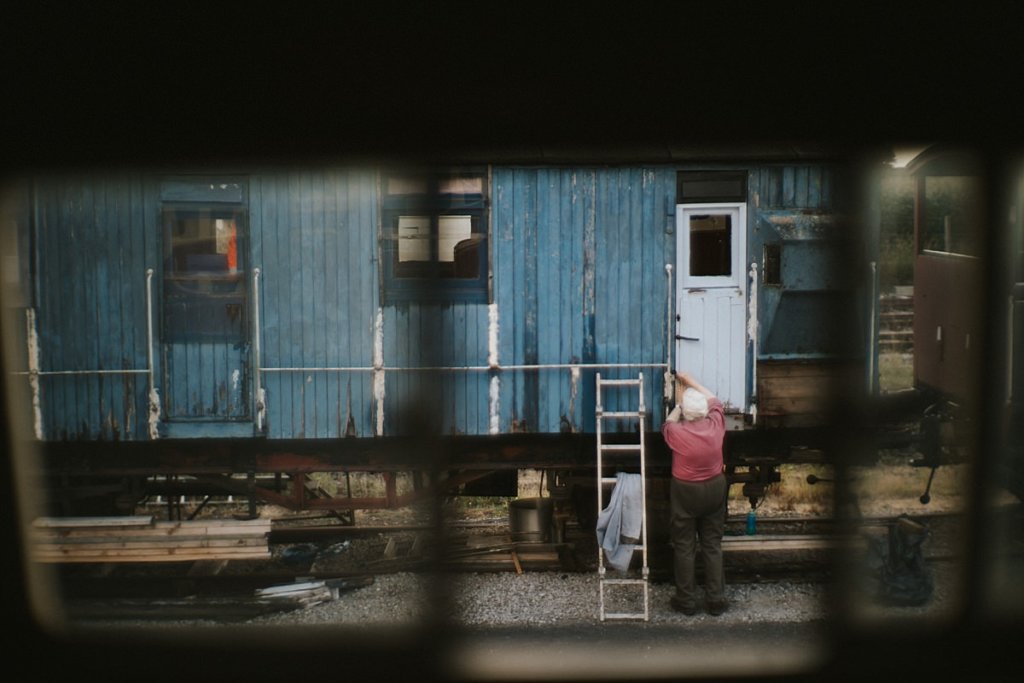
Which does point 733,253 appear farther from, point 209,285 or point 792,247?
point 209,285

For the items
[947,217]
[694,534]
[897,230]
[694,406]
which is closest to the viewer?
[694,406]

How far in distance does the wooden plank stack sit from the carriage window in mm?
4746

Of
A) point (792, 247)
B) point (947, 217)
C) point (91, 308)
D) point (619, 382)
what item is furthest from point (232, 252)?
point (947, 217)

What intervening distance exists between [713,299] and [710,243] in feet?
1.13

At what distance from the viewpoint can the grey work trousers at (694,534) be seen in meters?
4.73

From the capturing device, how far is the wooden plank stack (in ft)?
16.8

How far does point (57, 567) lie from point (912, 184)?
6022mm

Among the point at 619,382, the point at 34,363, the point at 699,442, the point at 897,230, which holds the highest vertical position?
the point at 897,230

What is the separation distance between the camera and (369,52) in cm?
207

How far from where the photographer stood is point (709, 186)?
17.4 ft

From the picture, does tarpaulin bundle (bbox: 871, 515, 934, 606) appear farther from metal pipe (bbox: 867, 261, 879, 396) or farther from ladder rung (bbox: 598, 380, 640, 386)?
ladder rung (bbox: 598, 380, 640, 386)

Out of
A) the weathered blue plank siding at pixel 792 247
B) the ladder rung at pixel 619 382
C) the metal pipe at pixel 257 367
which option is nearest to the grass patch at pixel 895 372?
the weathered blue plank siding at pixel 792 247

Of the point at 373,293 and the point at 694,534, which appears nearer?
the point at 694,534

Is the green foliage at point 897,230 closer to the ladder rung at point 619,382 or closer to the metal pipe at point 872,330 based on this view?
the metal pipe at point 872,330
